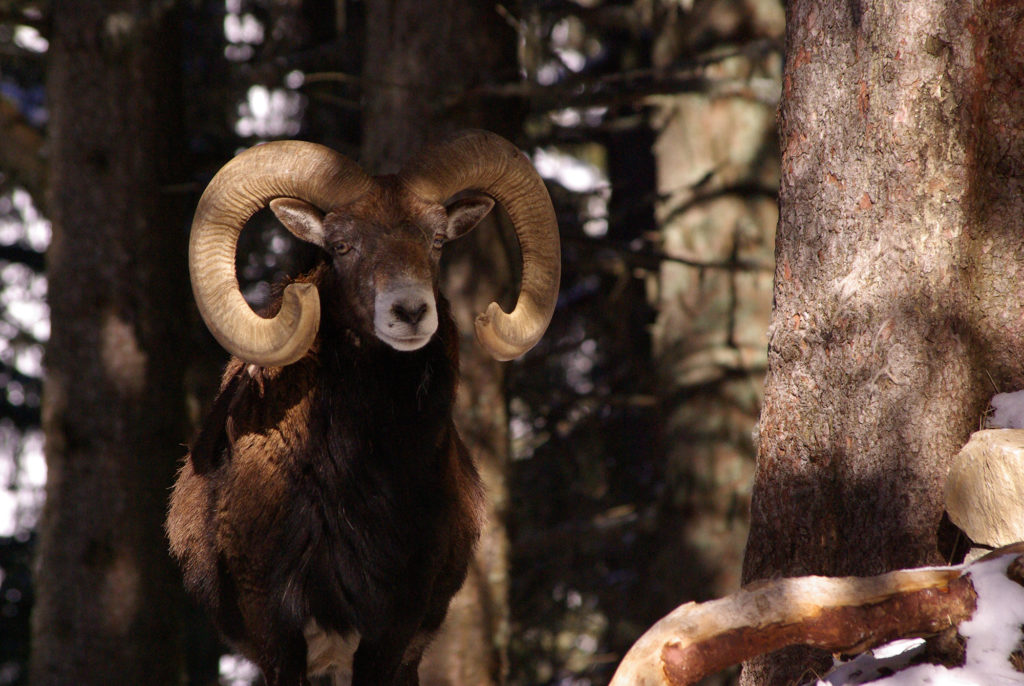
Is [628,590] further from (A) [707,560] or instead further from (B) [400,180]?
(B) [400,180]

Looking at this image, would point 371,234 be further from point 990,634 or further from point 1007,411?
point 990,634

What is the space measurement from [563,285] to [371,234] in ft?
23.0

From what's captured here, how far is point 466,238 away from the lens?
24.9 ft

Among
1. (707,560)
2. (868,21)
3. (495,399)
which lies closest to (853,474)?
(868,21)

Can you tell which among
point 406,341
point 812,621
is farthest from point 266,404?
point 812,621

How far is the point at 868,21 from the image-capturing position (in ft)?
14.4

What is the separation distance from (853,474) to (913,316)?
0.68 m

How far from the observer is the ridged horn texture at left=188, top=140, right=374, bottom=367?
14.7 feet

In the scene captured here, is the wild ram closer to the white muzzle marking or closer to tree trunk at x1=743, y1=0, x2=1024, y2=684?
the white muzzle marking

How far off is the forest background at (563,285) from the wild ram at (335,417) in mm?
670

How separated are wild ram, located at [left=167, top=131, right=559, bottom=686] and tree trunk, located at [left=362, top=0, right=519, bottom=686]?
2.24 metres

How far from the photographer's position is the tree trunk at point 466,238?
7312 millimetres

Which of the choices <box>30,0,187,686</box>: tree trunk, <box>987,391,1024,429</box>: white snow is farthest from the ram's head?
<box>30,0,187,686</box>: tree trunk

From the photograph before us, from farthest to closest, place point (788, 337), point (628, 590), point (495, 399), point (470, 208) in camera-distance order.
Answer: point (628, 590) < point (495, 399) < point (470, 208) < point (788, 337)
